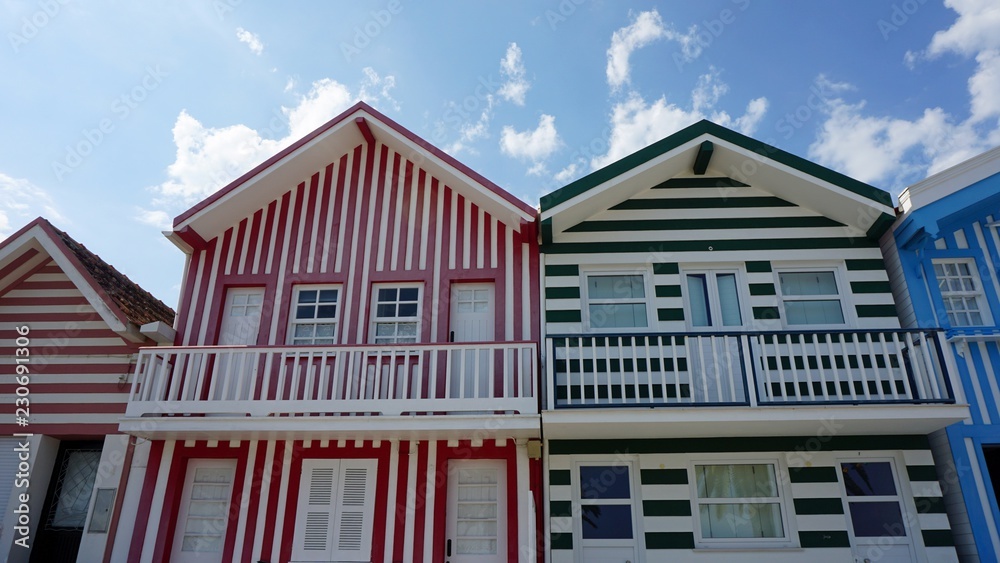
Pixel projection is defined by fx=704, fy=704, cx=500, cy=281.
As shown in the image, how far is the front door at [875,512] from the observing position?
33.4ft

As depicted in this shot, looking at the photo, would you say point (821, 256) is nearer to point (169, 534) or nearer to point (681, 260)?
point (681, 260)

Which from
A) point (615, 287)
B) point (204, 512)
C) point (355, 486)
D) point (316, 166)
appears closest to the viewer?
point (355, 486)

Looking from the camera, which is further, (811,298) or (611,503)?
(811,298)

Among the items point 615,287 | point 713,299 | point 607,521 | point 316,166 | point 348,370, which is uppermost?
point 316,166

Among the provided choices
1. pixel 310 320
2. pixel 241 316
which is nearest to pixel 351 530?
pixel 310 320

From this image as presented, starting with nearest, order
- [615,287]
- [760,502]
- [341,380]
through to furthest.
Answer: [760,502], [341,380], [615,287]

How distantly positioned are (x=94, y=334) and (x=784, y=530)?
38.8 feet

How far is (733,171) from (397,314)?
6.55 m

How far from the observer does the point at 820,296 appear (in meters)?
11.9

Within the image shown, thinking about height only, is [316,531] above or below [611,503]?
below

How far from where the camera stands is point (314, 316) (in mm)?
12445

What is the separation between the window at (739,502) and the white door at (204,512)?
7.41 meters

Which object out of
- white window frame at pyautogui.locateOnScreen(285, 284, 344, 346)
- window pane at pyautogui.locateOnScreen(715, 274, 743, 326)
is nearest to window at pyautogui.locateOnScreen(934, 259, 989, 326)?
window pane at pyautogui.locateOnScreen(715, 274, 743, 326)

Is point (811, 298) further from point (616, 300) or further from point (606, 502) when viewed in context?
point (606, 502)
